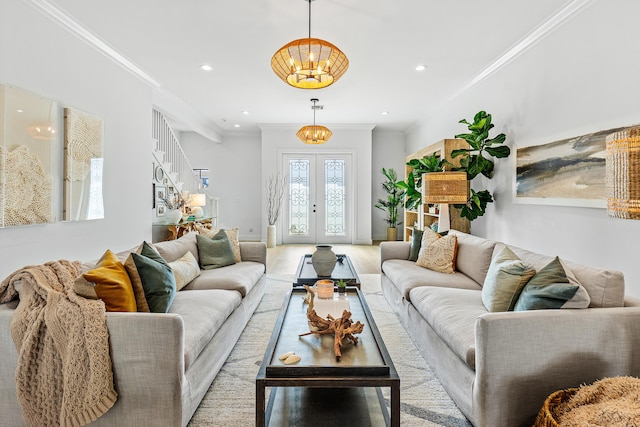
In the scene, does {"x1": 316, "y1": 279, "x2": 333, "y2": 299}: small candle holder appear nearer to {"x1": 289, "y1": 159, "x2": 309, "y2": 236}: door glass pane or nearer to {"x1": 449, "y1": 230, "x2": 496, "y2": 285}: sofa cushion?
{"x1": 449, "y1": 230, "x2": 496, "y2": 285}: sofa cushion

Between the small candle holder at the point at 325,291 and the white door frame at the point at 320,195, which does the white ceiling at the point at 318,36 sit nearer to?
the small candle holder at the point at 325,291

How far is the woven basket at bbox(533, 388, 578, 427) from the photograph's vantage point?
142 centimetres

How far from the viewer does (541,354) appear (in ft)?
5.25

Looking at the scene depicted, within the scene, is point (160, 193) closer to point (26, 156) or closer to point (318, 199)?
point (26, 156)

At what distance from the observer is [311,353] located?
5.50 ft

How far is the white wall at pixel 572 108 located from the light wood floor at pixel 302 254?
210cm

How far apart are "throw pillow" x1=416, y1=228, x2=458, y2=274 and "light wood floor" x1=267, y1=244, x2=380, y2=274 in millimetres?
1963

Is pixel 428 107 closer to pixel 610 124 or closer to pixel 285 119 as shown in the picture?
pixel 285 119

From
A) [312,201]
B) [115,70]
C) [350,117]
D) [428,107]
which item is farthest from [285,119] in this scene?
[115,70]

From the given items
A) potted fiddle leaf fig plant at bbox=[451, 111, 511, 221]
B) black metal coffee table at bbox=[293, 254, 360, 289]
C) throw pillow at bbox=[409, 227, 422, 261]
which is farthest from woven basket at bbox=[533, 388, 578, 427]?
potted fiddle leaf fig plant at bbox=[451, 111, 511, 221]

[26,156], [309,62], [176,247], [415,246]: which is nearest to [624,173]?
[309,62]

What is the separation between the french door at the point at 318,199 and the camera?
27.4ft

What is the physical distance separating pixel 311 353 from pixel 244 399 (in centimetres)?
67

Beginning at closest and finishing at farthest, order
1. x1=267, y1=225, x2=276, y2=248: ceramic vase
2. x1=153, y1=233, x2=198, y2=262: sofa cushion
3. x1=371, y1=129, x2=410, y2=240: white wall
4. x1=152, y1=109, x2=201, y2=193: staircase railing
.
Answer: x1=153, y1=233, x2=198, y2=262: sofa cushion → x1=152, y1=109, x2=201, y2=193: staircase railing → x1=267, y1=225, x2=276, y2=248: ceramic vase → x1=371, y1=129, x2=410, y2=240: white wall
